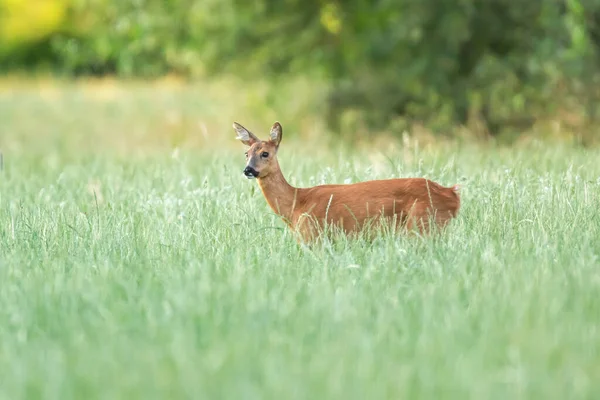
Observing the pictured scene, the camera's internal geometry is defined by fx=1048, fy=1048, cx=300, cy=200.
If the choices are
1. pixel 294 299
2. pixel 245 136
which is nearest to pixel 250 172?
pixel 245 136

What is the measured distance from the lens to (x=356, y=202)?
19.5ft

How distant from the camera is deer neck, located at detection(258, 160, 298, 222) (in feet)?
20.1

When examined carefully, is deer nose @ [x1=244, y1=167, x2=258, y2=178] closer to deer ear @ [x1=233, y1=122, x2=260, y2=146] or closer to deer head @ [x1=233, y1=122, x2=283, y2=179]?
deer head @ [x1=233, y1=122, x2=283, y2=179]

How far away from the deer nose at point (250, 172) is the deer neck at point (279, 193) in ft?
0.70

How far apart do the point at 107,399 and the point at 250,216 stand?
3.21 m

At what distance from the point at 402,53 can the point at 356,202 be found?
354 inches

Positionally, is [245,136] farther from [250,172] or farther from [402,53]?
[402,53]

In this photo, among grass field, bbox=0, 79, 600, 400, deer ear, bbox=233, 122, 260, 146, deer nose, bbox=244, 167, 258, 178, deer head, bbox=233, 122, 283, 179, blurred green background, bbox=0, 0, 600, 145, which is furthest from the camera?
blurred green background, bbox=0, 0, 600, 145

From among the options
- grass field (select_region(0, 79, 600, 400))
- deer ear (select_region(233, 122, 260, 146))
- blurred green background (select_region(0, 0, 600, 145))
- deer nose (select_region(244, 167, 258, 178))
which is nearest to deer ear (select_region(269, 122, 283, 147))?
deer ear (select_region(233, 122, 260, 146))

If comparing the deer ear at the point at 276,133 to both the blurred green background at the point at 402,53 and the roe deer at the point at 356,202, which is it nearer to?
the roe deer at the point at 356,202

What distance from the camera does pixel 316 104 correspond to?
15.9 metres

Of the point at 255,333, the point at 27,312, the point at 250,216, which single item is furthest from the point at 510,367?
the point at 250,216

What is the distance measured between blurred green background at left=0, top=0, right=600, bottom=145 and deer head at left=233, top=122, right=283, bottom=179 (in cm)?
761

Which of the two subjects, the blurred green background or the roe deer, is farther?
the blurred green background
